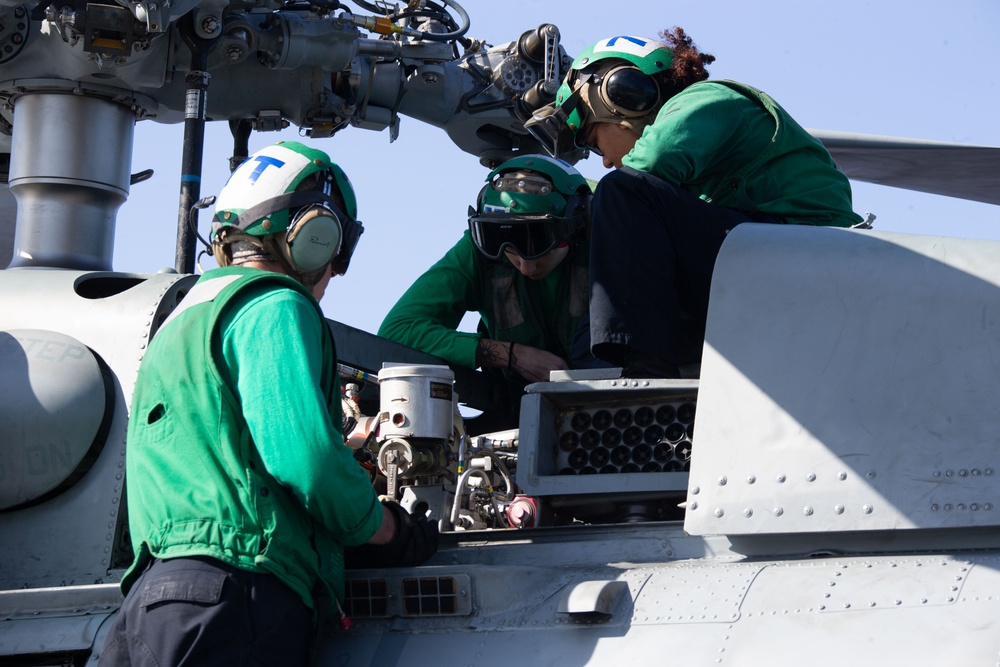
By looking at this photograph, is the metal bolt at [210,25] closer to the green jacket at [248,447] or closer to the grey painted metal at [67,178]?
the grey painted metal at [67,178]

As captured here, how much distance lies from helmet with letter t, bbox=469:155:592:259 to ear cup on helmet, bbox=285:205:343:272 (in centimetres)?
166

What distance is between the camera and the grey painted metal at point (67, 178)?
5047 millimetres

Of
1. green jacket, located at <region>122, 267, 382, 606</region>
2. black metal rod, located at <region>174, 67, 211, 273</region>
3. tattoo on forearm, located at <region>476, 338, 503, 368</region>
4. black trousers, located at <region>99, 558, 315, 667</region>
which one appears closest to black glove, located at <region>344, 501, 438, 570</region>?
green jacket, located at <region>122, 267, 382, 606</region>

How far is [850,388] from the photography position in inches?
131

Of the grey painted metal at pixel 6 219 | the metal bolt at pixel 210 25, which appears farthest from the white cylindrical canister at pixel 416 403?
the grey painted metal at pixel 6 219

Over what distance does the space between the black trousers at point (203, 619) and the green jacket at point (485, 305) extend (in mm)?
2274

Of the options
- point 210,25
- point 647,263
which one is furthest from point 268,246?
point 210,25

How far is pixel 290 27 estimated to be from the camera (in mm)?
5910

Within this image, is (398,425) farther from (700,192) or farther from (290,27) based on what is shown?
(290,27)

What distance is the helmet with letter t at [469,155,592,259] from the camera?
5.17 metres

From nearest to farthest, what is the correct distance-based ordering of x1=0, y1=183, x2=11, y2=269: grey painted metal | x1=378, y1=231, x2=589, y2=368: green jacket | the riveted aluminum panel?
the riveted aluminum panel → x1=378, y1=231, x2=589, y2=368: green jacket → x1=0, y1=183, x2=11, y2=269: grey painted metal

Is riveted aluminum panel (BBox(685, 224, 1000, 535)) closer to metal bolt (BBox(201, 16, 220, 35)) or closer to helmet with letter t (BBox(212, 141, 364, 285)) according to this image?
helmet with letter t (BBox(212, 141, 364, 285))

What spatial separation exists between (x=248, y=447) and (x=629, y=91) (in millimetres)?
1994

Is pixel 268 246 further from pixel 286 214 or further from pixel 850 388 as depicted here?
pixel 850 388
